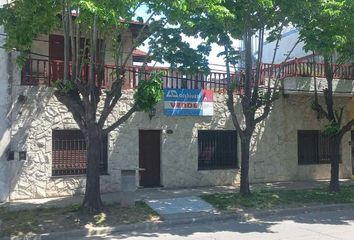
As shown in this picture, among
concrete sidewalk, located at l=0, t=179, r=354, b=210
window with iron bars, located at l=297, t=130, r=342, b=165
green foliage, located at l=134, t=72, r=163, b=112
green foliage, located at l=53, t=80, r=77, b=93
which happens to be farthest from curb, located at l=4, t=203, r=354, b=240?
window with iron bars, located at l=297, t=130, r=342, b=165

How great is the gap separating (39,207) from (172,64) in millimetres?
5155

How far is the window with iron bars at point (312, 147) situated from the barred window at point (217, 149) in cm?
330

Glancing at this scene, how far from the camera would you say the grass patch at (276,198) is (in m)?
13.1

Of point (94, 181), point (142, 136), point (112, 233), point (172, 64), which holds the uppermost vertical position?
point (172, 64)

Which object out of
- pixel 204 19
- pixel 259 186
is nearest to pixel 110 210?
pixel 204 19

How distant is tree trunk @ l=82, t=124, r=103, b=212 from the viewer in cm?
1134

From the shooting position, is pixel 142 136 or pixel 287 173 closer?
pixel 142 136

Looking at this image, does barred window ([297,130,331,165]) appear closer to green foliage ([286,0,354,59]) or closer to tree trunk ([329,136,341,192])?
tree trunk ([329,136,341,192])

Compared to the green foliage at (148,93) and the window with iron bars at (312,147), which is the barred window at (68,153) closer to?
the green foliage at (148,93)

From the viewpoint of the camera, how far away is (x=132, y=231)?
10555 millimetres

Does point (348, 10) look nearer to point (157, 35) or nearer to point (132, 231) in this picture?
point (157, 35)

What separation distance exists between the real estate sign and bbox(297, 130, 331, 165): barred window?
4.61 metres

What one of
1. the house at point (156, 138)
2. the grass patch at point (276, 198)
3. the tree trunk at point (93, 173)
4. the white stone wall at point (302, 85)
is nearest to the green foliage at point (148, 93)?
the tree trunk at point (93, 173)

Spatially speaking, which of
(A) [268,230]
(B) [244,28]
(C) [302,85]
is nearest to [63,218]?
(A) [268,230]
